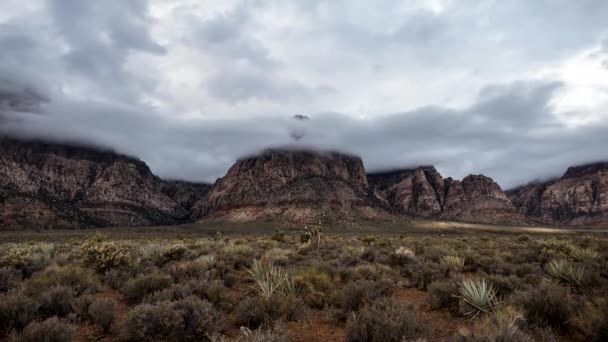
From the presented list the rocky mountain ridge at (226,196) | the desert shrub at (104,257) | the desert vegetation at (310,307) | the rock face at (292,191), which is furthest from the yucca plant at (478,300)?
the rock face at (292,191)

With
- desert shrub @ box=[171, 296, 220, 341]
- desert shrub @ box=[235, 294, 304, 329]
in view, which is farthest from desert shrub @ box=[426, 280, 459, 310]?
desert shrub @ box=[171, 296, 220, 341]

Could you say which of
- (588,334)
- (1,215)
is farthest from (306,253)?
(1,215)

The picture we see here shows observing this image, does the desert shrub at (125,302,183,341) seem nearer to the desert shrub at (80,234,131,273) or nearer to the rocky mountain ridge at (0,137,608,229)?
the desert shrub at (80,234,131,273)

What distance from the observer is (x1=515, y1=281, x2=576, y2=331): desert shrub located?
6.57 meters

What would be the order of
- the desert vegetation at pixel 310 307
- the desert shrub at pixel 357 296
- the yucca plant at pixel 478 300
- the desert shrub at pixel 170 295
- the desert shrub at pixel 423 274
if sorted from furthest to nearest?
1. the desert shrub at pixel 423 274
2. the desert shrub at pixel 357 296
3. the desert shrub at pixel 170 295
4. the yucca plant at pixel 478 300
5. the desert vegetation at pixel 310 307

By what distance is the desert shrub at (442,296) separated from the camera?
8750mm

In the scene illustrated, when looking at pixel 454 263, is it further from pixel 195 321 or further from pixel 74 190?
pixel 74 190

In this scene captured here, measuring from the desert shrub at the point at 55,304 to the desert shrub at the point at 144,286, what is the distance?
1672 mm

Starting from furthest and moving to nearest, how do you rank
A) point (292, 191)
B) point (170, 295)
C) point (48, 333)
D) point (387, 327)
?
point (292, 191) < point (170, 295) < point (387, 327) < point (48, 333)

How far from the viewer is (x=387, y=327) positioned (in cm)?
576

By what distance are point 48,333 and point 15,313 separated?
6.25 ft

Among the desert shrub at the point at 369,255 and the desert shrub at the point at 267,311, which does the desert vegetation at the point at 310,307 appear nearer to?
the desert shrub at the point at 267,311

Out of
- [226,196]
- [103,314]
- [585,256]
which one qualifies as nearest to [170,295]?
[103,314]

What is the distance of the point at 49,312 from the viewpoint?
25.2 feet
